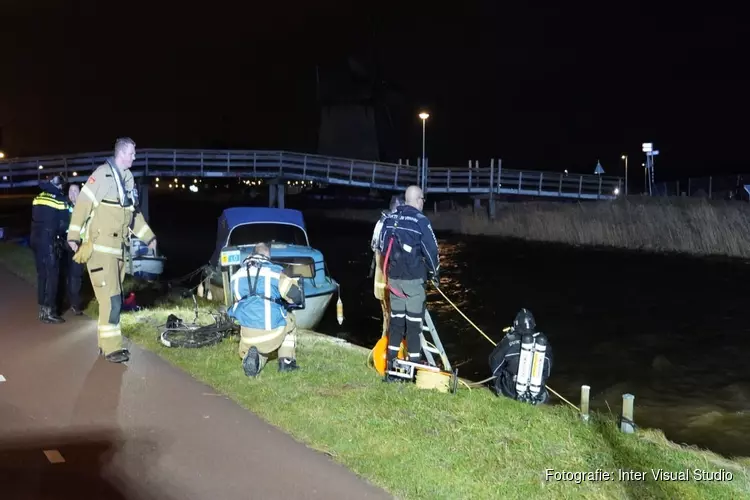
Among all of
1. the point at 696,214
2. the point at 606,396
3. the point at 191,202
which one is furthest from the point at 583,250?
the point at 191,202

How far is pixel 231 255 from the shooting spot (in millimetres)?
10141

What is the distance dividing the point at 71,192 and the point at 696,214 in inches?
963

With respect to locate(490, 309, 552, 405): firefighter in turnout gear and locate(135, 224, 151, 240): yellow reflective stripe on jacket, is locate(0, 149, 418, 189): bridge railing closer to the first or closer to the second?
locate(135, 224, 151, 240): yellow reflective stripe on jacket

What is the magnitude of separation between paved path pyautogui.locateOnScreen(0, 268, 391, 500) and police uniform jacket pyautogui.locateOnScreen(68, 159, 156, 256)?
146cm

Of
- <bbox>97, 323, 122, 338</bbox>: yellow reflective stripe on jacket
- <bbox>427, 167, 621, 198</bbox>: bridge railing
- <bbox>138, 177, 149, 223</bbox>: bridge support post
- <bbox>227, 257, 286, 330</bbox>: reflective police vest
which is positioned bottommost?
<bbox>97, 323, 122, 338</bbox>: yellow reflective stripe on jacket

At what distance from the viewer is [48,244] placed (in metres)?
10.3

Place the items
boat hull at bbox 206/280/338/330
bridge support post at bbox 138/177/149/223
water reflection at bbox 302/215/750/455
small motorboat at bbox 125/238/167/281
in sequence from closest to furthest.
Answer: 1. water reflection at bbox 302/215/750/455
2. boat hull at bbox 206/280/338/330
3. small motorboat at bbox 125/238/167/281
4. bridge support post at bbox 138/177/149/223

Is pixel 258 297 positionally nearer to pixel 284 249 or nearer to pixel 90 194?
pixel 90 194

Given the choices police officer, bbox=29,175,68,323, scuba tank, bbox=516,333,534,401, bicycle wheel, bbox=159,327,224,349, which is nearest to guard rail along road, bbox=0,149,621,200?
police officer, bbox=29,175,68,323

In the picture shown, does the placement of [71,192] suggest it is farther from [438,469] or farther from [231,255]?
[438,469]

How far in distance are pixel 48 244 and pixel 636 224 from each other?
25822 millimetres

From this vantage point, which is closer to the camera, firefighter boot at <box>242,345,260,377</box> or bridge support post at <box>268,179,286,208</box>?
firefighter boot at <box>242,345,260,377</box>

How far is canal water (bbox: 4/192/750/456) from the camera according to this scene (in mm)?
10844

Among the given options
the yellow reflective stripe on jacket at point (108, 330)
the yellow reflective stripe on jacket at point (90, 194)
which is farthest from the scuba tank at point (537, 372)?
the yellow reflective stripe on jacket at point (90, 194)
